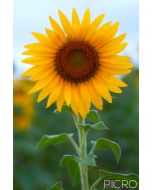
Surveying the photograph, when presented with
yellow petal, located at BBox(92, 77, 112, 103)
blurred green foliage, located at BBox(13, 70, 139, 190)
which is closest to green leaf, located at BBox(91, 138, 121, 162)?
yellow petal, located at BBox(92, 77, 112, 103)

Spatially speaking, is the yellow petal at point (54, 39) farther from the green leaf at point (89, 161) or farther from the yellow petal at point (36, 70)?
the green leaf at point (89, 161)

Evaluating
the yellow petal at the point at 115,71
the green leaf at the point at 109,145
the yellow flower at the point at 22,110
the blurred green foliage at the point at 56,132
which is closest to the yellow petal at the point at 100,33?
the yellow petal at the point at 115,71

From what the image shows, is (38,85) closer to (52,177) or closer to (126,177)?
(126,177)

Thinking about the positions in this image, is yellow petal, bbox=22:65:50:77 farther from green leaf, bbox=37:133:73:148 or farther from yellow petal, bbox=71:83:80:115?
green leaf, bbox=37:133:73:148

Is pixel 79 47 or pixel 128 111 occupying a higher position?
pixel 79 47

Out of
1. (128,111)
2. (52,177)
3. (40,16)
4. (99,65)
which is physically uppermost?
(40,16)

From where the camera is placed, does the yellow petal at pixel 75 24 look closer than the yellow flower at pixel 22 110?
Yes
